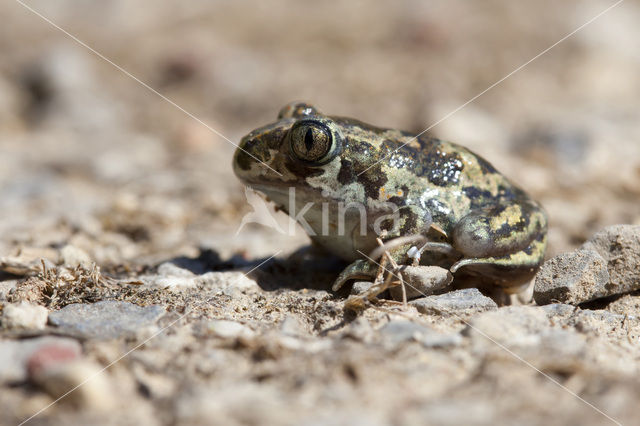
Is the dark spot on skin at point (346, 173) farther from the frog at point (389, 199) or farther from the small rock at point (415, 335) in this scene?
the small rock at point (415, 335)

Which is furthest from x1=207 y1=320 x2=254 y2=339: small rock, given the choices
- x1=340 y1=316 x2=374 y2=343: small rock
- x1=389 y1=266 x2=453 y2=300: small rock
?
x1=389 y1=266 x2=453 y2=300: small rock

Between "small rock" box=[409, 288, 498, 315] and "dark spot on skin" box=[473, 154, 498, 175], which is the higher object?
"dark spot on skin" box=[473, 154, 498, 175]

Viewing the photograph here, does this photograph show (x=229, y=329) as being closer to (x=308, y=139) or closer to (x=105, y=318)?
(x=105, y=318)

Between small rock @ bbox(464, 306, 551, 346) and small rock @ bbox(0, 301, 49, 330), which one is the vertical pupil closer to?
small rock @ bbox(464, 306, 551, 346)

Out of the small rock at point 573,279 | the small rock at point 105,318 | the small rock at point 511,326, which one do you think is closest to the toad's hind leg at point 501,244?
the small rock at point 573,279

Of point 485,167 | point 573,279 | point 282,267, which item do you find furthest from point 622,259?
point 282,267

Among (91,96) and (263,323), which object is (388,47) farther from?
(263,323)

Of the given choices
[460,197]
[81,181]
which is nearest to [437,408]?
[460,197]
